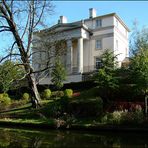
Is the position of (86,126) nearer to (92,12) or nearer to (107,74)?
(107,74)

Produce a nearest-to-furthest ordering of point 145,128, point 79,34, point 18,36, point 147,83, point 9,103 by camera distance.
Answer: point 145,128 < point 147,83 < point 18,36 < point 9,103 < point 79,34

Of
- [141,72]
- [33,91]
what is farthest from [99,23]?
[141,72]

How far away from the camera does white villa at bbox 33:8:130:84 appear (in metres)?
47.2

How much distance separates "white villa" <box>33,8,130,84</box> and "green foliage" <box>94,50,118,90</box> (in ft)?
56.3

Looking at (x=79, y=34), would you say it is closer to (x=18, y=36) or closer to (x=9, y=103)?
(x=9, y=103)

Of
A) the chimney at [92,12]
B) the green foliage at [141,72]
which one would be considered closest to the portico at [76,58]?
the chimney at [92,12]

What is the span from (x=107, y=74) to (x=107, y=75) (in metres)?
0.31

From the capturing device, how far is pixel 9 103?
37094 mm

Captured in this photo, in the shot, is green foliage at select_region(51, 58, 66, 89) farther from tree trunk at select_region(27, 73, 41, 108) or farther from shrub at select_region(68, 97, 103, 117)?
shrub at select_region(68, 97, 103, 117)

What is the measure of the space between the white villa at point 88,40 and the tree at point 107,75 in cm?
1716

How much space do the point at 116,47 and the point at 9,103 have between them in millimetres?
18765

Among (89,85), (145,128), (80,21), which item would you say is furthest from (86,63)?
(145,128)

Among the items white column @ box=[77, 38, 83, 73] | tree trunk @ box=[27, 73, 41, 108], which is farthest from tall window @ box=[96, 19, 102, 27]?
tree trunk @ box=[27, 73, 41, 108]

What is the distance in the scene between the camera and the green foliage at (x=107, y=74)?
26.9m
